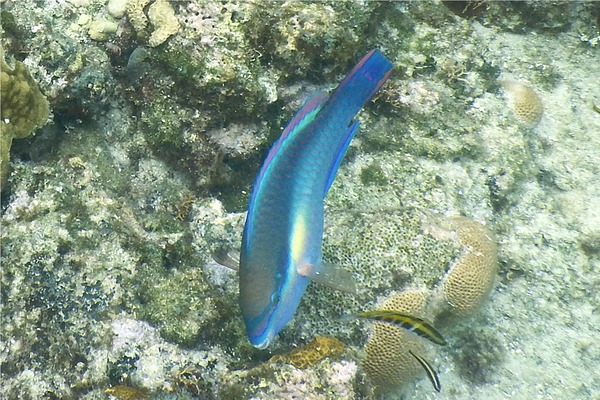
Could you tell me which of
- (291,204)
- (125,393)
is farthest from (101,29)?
(125,393)

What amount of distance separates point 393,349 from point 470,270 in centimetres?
75

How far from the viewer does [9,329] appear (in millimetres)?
2326

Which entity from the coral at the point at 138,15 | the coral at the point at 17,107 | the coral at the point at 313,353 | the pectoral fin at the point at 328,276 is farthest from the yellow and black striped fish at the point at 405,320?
the coral at the point at 138,15

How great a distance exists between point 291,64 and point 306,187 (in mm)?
1590

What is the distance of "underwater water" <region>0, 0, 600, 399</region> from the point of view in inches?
97.5

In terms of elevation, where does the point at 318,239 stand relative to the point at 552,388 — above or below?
above

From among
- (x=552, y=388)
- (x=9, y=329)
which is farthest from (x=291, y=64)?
(x=552, y=388)

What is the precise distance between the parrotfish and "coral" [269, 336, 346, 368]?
0.39m

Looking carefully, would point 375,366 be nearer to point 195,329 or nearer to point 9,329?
point 195,329

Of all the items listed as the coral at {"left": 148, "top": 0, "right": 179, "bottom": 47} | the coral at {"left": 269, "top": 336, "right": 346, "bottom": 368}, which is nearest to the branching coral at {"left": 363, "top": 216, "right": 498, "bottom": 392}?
the coral at {"left": 269, "top": 336, "right": 346, "bottom": 368}

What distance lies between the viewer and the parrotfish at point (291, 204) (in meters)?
1.97

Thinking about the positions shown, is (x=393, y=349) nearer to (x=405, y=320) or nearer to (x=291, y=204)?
(x=405, y=320)

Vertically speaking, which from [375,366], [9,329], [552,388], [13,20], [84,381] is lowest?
[552,388]

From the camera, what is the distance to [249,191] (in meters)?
3.50
